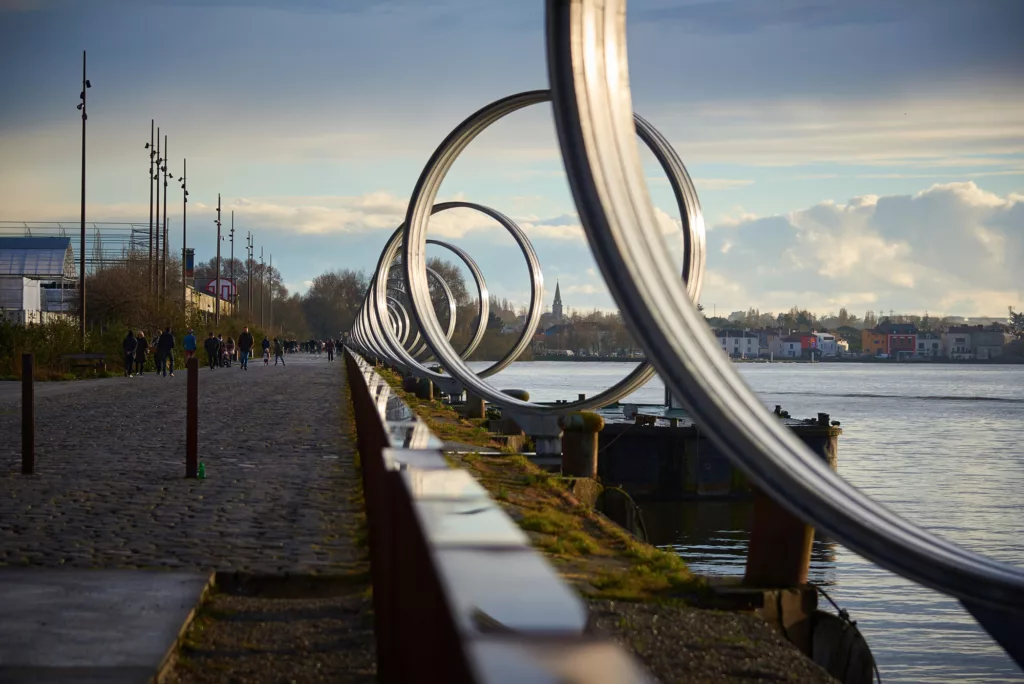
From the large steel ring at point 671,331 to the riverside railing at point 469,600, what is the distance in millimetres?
1057

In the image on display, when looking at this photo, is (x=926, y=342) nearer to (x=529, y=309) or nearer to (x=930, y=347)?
(x=930, y=347)

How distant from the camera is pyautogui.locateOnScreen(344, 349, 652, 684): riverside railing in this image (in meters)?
1.57

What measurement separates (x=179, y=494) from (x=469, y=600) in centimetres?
806

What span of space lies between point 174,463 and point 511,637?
34.9 ft

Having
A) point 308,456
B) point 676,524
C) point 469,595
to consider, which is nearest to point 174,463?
point 308,456

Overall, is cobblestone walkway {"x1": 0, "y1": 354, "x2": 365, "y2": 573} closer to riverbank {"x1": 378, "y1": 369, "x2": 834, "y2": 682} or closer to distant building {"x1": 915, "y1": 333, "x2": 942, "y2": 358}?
riverbank {"x1": 378, "y1": 369, "x2": 834, "y2": 682}

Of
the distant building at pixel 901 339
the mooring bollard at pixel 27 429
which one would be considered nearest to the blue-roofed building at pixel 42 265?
the mooring bollard at pixel 27 429

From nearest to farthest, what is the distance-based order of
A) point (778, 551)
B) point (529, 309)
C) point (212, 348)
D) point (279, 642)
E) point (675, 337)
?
point (675, 337) < point (279, 642) < point (778, 551) < point (529, 309) < point (212, 348)

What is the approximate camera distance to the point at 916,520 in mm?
27469

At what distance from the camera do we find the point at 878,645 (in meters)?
14.7

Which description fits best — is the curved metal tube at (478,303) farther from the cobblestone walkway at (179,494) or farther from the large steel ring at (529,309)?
the cobblestone walkway at (179,494)

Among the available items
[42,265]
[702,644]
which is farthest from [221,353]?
[702,644]

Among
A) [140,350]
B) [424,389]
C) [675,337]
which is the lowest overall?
[424,389]

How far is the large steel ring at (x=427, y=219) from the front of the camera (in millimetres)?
14133
